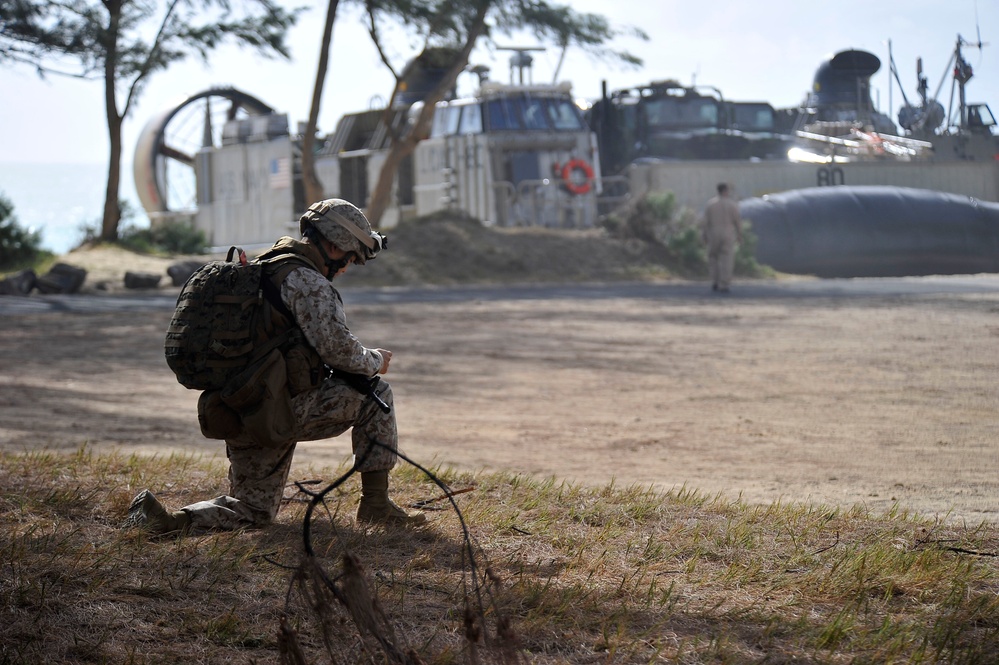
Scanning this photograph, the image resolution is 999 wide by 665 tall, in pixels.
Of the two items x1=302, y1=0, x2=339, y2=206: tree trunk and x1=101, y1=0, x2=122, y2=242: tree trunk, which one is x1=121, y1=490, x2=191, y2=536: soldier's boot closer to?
x1=302, y1=0, x2=339, y2=206: tree trunk

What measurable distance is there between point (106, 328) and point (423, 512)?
33.3ft

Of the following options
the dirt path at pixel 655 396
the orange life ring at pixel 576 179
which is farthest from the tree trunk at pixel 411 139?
the dirt path at pixel 655 396

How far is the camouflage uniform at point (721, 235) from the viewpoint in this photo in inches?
707

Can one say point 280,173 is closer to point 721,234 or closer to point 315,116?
point 315,116

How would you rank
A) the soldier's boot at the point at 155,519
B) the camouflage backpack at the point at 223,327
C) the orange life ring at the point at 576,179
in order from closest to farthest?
1. the camouflage backpack at the point at 223,327
2. the soldier's boot at the point at 155,519
3. the orange life ring at the point at 576,179

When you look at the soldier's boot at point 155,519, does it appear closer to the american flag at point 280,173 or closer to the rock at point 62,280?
the rock at point 62,280

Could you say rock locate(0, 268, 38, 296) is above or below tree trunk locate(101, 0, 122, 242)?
below

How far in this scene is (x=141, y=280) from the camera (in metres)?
20.1

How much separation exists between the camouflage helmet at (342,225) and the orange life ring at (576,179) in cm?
2007

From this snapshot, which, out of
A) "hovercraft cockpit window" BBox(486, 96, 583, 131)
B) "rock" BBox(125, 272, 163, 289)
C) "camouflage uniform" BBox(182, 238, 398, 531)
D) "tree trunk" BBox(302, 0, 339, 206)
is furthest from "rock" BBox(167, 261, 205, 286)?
"camouflage uniform" BBox(182, 238, 398, 531)

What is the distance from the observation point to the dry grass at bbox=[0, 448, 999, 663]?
9.98ft

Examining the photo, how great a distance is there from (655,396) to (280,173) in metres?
19.6

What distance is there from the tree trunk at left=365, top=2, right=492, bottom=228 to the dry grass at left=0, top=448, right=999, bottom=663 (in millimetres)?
18451

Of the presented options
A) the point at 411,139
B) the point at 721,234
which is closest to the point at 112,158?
the point at 411,139
